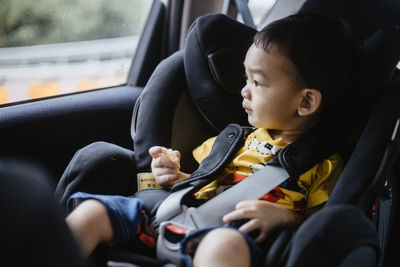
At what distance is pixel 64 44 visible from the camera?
1.75m

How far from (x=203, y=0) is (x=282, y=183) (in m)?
1.05

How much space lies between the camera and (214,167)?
4.04 ft

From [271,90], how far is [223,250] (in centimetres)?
49

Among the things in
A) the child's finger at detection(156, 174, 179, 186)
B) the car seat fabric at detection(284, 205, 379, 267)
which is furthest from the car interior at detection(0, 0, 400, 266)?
the child's finger at detection(156, 174, 179, 186)

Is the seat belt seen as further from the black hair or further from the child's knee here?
the black hair

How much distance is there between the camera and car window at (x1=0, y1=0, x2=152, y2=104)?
1578 millimetres

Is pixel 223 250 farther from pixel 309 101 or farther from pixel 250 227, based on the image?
pixel 309 101

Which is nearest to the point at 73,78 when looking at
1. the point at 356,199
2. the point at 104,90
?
the point at 104,90

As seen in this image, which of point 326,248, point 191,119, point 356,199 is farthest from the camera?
point 191,119

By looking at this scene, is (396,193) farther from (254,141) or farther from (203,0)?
(203,0)

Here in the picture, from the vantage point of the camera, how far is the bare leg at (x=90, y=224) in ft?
3.11

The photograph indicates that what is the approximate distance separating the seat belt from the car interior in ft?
0.31

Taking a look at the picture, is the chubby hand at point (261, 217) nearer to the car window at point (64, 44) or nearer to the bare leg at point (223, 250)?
the bare leg at point (223, 250)

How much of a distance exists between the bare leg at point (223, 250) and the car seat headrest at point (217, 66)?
1.75ft
